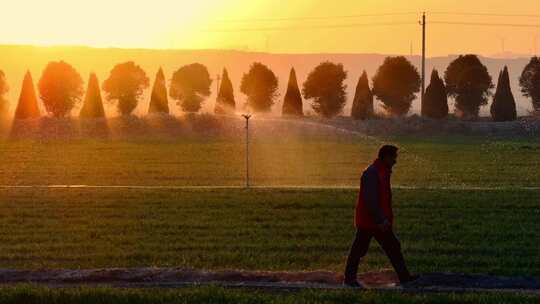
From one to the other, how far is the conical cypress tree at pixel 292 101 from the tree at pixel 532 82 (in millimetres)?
25070

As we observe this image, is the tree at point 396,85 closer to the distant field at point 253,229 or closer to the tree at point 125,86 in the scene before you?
the tree at point 125,86

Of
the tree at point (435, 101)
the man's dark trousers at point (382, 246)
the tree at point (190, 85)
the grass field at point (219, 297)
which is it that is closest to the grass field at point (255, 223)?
→ the grass field at point (219, 297)

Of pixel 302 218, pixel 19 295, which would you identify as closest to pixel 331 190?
pixel 302 218

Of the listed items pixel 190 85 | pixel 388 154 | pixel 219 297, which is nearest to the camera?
pixel 219 297

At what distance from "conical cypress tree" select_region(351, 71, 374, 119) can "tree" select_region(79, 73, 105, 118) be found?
23006 mm

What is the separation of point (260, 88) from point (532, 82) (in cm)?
2824

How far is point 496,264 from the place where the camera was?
754 inches

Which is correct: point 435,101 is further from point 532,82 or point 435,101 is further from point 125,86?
point 125,86

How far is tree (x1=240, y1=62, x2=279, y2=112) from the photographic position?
12106 cm

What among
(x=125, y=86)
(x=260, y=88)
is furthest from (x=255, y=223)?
(x=125, y=86)

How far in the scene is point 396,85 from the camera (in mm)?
116500

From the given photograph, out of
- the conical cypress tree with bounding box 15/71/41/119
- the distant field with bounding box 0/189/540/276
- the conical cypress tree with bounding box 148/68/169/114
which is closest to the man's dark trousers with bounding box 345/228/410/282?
the distant field with bounding box 0/189/540/276

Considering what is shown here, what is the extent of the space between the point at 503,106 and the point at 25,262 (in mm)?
84026

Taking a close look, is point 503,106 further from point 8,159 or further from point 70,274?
point 70,274
